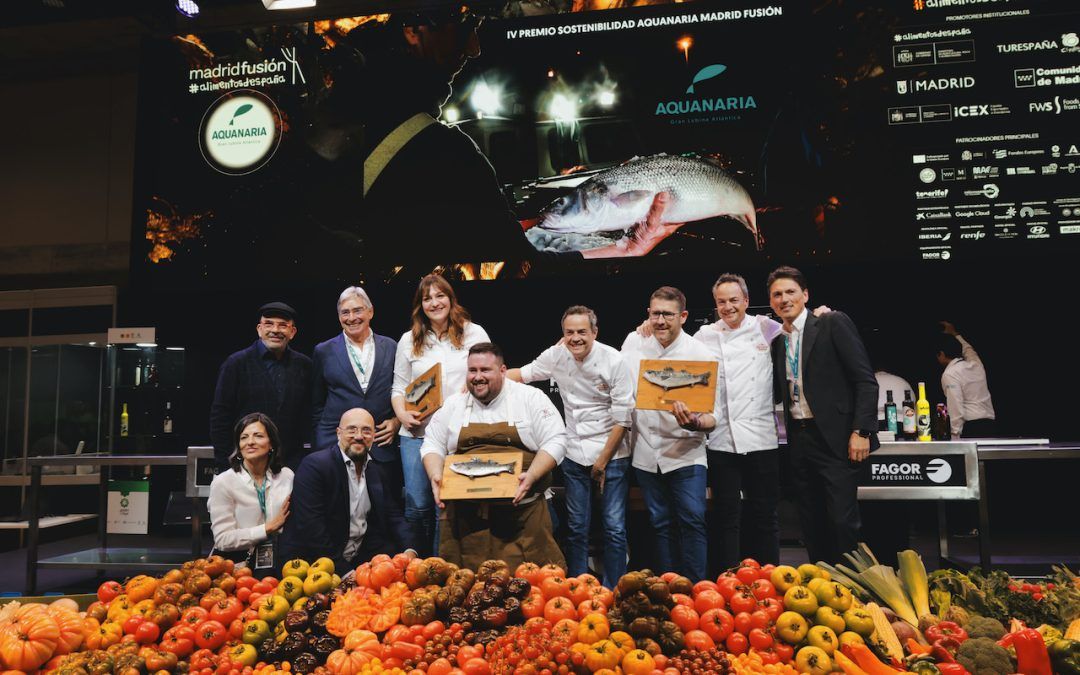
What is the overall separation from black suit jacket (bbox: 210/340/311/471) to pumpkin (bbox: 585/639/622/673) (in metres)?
2.50

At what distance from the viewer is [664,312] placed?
347cm

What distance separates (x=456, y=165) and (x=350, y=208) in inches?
36.1

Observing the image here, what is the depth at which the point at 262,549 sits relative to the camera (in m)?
3.24

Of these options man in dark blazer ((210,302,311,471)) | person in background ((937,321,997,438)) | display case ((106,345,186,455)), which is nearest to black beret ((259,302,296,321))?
man in dark blazer ((210,302,311,471))

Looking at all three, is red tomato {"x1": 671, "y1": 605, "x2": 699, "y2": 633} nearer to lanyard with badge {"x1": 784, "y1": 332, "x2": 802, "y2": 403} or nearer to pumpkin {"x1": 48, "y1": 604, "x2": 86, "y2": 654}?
pumpkin {"x1": 48, "y1": 604, "x2": 86, "y2": 654}

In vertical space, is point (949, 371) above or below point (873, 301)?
below

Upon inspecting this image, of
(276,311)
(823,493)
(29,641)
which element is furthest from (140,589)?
(823,493)

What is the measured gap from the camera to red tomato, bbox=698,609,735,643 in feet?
5.63

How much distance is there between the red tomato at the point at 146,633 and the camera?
1884 mm

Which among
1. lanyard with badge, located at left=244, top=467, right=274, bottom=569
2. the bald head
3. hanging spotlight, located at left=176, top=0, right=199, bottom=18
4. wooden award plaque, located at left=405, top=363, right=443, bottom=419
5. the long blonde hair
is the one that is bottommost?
lanyard with badge, located at left=244, top=467, right=274, bottom=569

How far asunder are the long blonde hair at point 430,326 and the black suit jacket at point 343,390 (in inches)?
9.4

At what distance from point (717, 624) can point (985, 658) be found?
2.07ft

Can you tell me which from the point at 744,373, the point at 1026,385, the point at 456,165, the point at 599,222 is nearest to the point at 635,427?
the point at 744,373

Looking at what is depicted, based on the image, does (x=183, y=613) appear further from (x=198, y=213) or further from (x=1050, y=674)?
(x=198, y=213)
